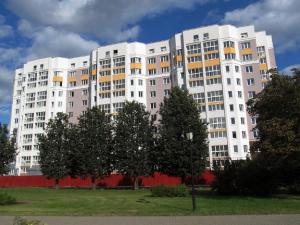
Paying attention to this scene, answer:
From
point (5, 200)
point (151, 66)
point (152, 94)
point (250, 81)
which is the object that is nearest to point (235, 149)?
point (250, 81)

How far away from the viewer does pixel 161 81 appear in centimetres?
7712

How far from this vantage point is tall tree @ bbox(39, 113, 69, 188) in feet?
169

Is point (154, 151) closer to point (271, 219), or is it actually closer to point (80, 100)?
point (271, 219)

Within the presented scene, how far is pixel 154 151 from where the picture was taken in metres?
45.5

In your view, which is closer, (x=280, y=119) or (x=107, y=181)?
(x=280, y=119)

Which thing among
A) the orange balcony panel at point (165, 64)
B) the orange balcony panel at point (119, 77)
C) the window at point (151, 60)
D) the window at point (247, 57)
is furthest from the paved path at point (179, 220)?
the window at point (151, 60)

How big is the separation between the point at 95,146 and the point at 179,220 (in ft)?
116

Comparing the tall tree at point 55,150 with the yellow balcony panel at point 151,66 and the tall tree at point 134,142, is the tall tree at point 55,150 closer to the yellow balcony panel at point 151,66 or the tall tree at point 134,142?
the tall tree at point 134,142

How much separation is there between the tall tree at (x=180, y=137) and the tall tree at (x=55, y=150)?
1677 centimetres

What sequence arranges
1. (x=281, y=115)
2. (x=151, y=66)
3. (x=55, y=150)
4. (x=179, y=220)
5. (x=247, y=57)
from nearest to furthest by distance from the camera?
1. (x=179, y=220)
2. (x=281, y=115)
3. (x=55, y=150)
4. (x=247, y=57)
5. (x=151, y=66)

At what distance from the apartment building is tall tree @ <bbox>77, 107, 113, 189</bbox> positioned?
7.99 meters

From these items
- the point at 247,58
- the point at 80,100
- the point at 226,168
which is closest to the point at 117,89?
the point at 80,100

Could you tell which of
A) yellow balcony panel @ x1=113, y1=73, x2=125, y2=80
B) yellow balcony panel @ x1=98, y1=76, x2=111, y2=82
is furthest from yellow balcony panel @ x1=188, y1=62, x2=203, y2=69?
yellow balcony panel @ x1=98, y1=76, x2=111, y2=82

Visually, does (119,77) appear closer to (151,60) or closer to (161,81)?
(151,60)
